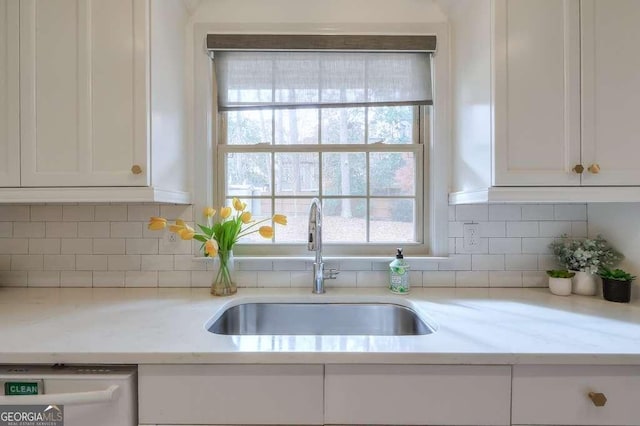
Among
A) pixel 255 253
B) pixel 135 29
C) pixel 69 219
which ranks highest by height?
pixel 135 29

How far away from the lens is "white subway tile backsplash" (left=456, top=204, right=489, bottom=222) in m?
1.54

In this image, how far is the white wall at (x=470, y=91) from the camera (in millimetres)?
1235

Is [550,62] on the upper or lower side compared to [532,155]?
upper

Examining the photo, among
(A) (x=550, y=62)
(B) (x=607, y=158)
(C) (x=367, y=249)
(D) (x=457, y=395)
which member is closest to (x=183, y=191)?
(C) (x=367, y=249)

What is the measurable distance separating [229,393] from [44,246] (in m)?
1.33

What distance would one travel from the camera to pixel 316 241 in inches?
55.3

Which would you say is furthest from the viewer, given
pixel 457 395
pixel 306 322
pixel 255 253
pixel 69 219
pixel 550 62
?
pixel 255 253

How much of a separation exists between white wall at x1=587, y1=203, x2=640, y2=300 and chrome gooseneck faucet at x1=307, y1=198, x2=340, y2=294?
4.31ft

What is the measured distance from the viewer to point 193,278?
1537 millimetres

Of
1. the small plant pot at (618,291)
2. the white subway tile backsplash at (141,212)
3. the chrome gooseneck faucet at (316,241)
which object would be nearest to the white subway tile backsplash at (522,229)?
the small plant pot at (618,291)

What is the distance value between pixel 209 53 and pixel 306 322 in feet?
4.60

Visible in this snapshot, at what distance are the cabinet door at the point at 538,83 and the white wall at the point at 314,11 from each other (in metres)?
0.49

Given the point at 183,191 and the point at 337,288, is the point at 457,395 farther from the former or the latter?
the point at 183,191

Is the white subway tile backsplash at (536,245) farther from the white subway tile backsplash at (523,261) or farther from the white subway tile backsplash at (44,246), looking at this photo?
the white subway tile backsplash at (44,246)
